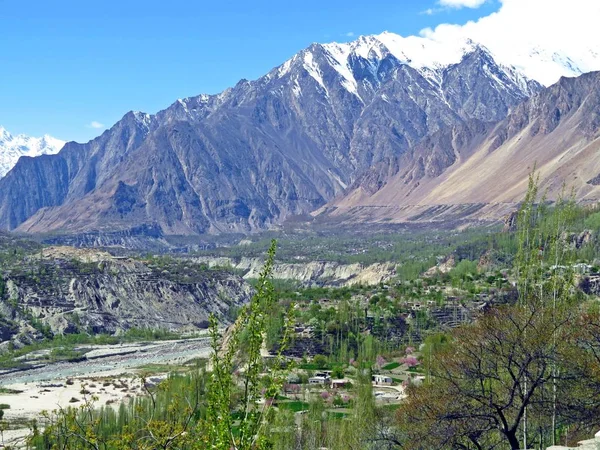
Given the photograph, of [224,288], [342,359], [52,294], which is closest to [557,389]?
[342,359]

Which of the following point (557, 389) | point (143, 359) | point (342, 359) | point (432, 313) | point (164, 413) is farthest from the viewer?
point (143, 359)

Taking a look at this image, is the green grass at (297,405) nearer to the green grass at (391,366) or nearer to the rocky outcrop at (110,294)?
the green grass at (391,366)

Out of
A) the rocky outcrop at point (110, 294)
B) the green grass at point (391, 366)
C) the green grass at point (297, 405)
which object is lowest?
the green grass at point (391, 366)

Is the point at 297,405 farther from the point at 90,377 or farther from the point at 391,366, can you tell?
the point at 90,377

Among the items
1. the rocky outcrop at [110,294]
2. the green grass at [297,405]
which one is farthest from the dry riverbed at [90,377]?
the rocky outcrop at [110,294]

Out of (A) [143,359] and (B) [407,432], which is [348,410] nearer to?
(B) [407,432]

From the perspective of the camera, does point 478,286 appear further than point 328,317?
Yes

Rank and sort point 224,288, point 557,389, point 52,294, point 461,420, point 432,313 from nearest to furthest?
point 461,420 < point 557,389 < point 432,313 < point 52,294 < point 224,288

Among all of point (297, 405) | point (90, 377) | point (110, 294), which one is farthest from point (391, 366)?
point (110, 294)
